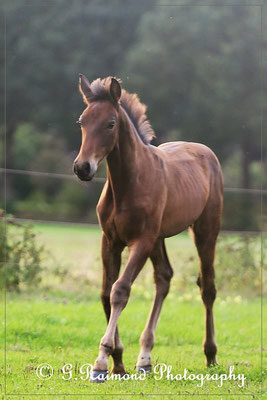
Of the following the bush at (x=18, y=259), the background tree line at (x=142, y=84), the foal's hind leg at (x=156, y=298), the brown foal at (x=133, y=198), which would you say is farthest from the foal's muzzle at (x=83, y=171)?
the background tree line at (x=142, y=84)

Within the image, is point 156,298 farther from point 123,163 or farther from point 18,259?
point 18,259

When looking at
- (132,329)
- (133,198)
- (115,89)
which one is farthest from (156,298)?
(132,329)

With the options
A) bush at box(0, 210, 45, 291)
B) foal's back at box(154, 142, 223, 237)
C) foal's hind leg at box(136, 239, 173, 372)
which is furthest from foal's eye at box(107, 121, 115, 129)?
bush at box(0, 210, 45, 291)

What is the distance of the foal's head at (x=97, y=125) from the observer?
175 inches

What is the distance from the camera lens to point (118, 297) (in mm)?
4711

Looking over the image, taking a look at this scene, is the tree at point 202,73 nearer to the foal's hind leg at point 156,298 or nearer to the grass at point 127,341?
the grass at point 127,341

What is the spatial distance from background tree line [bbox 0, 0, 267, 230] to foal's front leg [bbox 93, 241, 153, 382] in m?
10.0

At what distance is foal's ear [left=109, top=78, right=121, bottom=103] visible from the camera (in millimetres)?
4715

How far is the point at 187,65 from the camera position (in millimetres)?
17625

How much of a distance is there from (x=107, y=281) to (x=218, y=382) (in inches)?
43.5

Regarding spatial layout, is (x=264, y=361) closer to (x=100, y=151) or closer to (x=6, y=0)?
(x=100, y=151)

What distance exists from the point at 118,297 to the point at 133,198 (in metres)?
0.72

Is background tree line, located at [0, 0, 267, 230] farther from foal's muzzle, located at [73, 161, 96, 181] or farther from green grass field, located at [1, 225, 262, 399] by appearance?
foal's muzzle, located at [73, 161, 96, 181]

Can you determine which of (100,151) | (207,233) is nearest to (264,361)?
(207,233)
